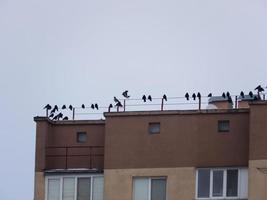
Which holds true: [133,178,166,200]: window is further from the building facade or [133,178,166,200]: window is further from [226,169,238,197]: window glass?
[226,169,238,197]: window glass

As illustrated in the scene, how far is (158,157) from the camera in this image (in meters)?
49.5

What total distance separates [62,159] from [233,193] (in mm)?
7460

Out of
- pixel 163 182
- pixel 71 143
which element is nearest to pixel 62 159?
pixel 71 143

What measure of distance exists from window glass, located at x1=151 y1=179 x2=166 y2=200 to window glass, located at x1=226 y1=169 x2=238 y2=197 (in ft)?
8.33

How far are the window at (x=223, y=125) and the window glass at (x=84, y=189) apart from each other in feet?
18.6

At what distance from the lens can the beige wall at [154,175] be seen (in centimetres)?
4884

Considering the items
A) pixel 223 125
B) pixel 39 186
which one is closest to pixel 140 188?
pixel 223 125

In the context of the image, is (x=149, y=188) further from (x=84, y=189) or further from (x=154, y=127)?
(x=84, y=189)

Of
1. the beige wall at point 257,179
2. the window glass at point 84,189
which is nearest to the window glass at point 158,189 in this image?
the window glass at point 84,189

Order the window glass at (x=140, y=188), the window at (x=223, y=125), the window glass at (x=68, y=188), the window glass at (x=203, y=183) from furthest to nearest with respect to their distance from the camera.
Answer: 1. the window glass at (x=68, y=188)
2. the window glass at (x=140, y=188)
3. the window at (x=223, y=125)
4. the window glass at (x=203, y=183)

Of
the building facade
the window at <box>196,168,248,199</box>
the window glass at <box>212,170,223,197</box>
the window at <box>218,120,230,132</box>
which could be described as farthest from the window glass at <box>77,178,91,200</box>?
the window at <box>218,120,230,132</box>

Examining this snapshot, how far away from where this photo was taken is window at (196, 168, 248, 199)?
48.3m

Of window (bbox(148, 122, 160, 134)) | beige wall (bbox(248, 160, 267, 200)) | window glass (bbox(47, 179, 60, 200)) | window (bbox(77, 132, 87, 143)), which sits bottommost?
window glass (bbox(47, 179, 60, 200))

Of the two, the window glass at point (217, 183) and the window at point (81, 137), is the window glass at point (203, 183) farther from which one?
the window at point (81, 137)
